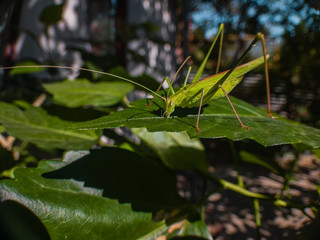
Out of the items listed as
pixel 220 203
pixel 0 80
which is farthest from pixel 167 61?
pixel 0 80

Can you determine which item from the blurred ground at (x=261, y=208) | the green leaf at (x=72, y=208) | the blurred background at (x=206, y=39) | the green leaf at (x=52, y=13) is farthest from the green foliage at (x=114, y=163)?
the blurred background at (x=206, y=39)

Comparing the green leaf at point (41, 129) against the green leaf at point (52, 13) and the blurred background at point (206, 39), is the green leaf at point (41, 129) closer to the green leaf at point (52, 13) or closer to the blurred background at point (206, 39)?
the green leaf at point (52, 13)

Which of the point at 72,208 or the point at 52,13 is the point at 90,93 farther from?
the point at 52,13

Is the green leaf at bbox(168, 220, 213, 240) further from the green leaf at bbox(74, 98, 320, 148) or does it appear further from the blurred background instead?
the blurred background

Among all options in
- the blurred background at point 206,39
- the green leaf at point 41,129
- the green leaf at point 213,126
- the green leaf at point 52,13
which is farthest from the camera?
the blurred background at point 206,39

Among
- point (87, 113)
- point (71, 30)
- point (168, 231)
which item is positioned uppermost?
point (71, 30)

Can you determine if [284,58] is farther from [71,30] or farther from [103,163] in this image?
[103,163]
